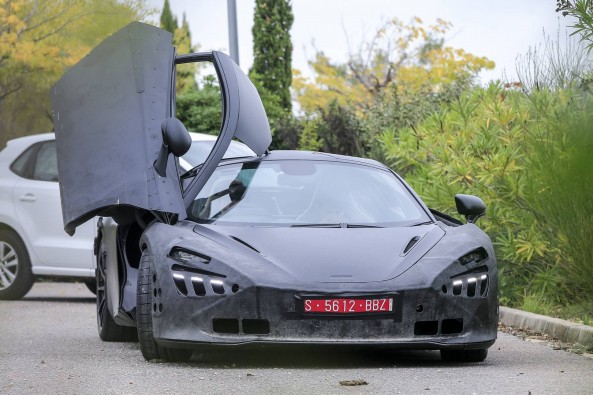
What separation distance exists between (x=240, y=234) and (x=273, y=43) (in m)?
27.0

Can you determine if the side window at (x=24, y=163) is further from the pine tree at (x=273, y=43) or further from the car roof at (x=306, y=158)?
the pine tree at (x=273, y=43)

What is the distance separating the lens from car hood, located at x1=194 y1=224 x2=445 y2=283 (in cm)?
749

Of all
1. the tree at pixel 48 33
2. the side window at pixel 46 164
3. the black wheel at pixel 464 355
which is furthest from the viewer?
the tree at pixel 48 33

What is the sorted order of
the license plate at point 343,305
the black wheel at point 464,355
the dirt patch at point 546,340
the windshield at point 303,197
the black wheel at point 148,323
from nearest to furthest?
the license plate at point 343,305 < the black wheel at point 148,323 < the black wheel at point 464,355 < the windshield at point 303,197 < the dirt patch at point 546,340

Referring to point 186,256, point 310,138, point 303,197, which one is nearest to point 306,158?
point 303,197

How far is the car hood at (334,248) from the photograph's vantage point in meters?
7.49

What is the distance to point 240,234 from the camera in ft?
25.8

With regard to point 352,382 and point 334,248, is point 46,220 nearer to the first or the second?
point 334,248

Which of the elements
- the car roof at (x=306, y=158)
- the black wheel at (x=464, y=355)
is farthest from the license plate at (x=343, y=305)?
the car roof at (x=306, y=158)

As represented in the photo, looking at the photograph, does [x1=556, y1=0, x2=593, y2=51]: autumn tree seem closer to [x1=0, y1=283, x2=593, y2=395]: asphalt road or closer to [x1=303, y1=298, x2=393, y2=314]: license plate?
[x1=0, y1=283, x2=593, y2=395]: asphalt road

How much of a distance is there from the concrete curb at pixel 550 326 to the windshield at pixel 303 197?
5.34 ft

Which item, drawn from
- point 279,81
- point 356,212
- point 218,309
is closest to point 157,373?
point 218,309

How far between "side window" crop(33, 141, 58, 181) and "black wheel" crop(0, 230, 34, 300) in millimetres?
793

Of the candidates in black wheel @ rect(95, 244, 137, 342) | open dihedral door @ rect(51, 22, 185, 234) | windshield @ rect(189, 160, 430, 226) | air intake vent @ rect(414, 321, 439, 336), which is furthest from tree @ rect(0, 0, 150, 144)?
air intake vent @ rect(414, 321, 439, 336)
